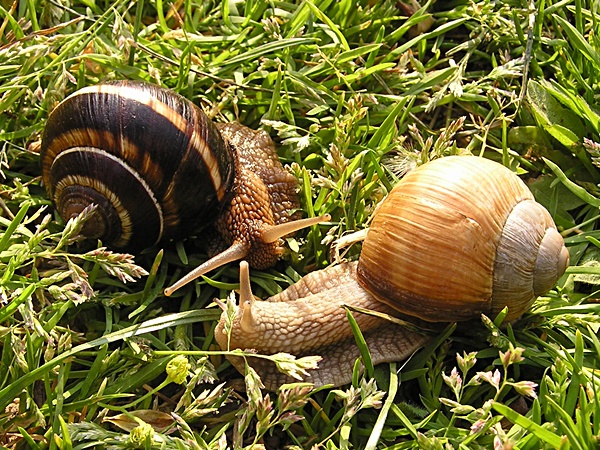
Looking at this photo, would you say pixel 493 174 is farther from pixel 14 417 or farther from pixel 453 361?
pixel 14 417

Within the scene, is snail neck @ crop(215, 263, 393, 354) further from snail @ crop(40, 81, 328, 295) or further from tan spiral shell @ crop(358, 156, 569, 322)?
snail @ crop(40, 81, 328, 295)

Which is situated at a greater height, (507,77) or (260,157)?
(507,77)

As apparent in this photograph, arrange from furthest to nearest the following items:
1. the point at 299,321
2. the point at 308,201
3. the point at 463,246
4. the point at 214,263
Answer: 1. the point at 308,201
2. the point at 214,263
3. the point at 299,321
4. the point at 463,246

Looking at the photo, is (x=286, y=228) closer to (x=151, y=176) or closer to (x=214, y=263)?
(x=214, y=263)

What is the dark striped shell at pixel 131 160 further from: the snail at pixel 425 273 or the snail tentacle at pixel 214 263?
the snail at pixel 425 273

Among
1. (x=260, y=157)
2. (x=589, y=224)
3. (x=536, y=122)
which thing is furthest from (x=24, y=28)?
(x=589, y=224)

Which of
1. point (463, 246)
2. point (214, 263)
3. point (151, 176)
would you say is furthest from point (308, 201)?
point (463, 246)

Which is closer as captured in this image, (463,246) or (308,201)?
(463,246)
